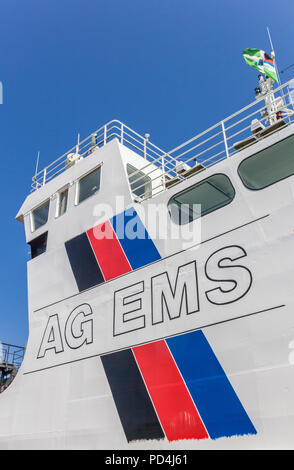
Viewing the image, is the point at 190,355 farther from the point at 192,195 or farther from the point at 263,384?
the point at 192,195

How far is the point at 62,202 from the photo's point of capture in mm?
8867

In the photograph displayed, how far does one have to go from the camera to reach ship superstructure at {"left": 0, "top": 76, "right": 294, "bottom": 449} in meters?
4.75

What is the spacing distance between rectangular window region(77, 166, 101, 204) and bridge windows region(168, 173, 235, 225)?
2269mm

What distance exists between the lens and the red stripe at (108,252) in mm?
6648

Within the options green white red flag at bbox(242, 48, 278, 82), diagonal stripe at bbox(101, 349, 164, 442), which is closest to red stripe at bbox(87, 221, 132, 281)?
diagonal stripe at bbox(101, 349, 164, 442)

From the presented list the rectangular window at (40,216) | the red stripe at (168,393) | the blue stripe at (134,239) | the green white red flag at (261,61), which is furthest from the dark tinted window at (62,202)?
the green white red flag at (261,61)

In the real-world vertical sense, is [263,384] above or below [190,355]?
below

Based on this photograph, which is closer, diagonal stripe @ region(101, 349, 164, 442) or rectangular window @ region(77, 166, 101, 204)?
diagonal stripe @ region(101, 349, 164, 442)

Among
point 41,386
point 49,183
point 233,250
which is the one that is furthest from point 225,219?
point 49,183

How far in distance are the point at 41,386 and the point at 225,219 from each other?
4463mm

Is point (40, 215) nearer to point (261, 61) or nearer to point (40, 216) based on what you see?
point (40, 216)

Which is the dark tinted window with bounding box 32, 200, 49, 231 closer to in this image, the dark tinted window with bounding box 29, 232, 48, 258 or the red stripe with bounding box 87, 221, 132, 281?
the dark tinted window with bounding box 29, 232, 48, 258

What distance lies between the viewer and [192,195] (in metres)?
6.43

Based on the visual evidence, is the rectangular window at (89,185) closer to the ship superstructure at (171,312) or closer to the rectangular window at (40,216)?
the ship superstructure at (171,312)
